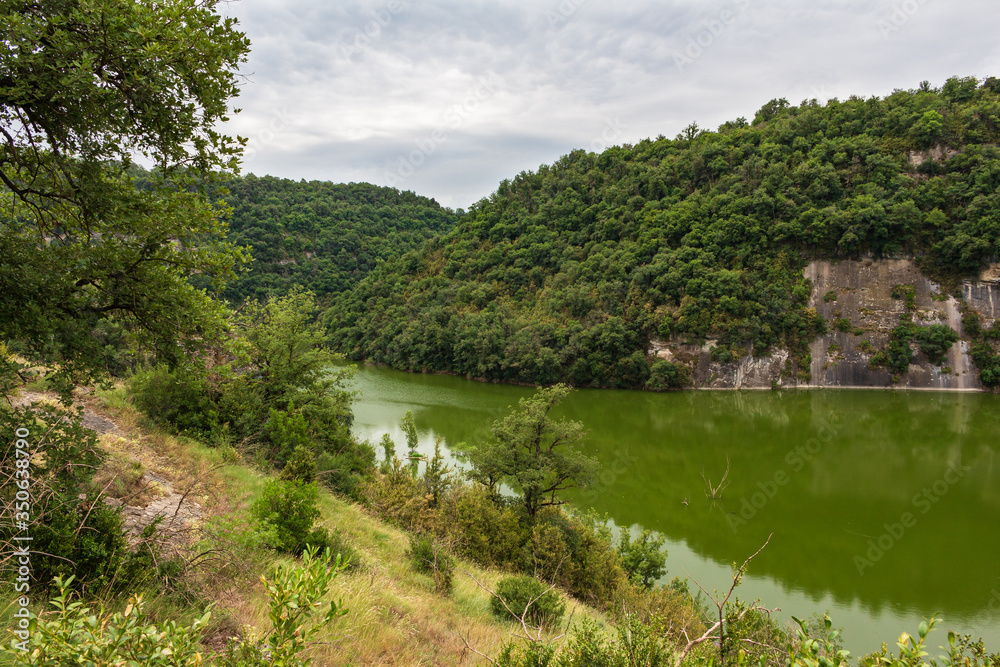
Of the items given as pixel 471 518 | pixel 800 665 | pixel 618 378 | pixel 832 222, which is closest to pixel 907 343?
pixel 832 222

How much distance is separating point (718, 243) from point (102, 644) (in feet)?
155

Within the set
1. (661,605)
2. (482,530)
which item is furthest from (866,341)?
(482,530)

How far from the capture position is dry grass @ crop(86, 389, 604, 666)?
159 inches

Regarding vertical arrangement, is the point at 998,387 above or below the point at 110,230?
below

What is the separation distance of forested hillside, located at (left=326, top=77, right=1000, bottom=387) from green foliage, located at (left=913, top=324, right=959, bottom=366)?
18.2 ft

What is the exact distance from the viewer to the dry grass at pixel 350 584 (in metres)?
4.04

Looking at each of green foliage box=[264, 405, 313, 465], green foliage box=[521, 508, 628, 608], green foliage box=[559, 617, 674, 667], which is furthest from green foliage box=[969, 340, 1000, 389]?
green foliage box=[559, 617, 674, 667]

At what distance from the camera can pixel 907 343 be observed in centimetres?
3719

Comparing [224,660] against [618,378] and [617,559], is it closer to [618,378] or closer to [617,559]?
[617,559]

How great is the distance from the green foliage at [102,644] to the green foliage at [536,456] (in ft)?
36.8

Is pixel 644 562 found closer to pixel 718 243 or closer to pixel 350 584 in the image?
pixel 350 584

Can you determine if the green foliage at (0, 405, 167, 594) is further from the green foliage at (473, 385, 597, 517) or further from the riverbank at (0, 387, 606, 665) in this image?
the green foliage at (473, 385, 597, 517)

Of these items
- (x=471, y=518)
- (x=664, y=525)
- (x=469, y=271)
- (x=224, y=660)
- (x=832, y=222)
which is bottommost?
(x=664, y=525)

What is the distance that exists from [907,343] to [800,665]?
150 ft
